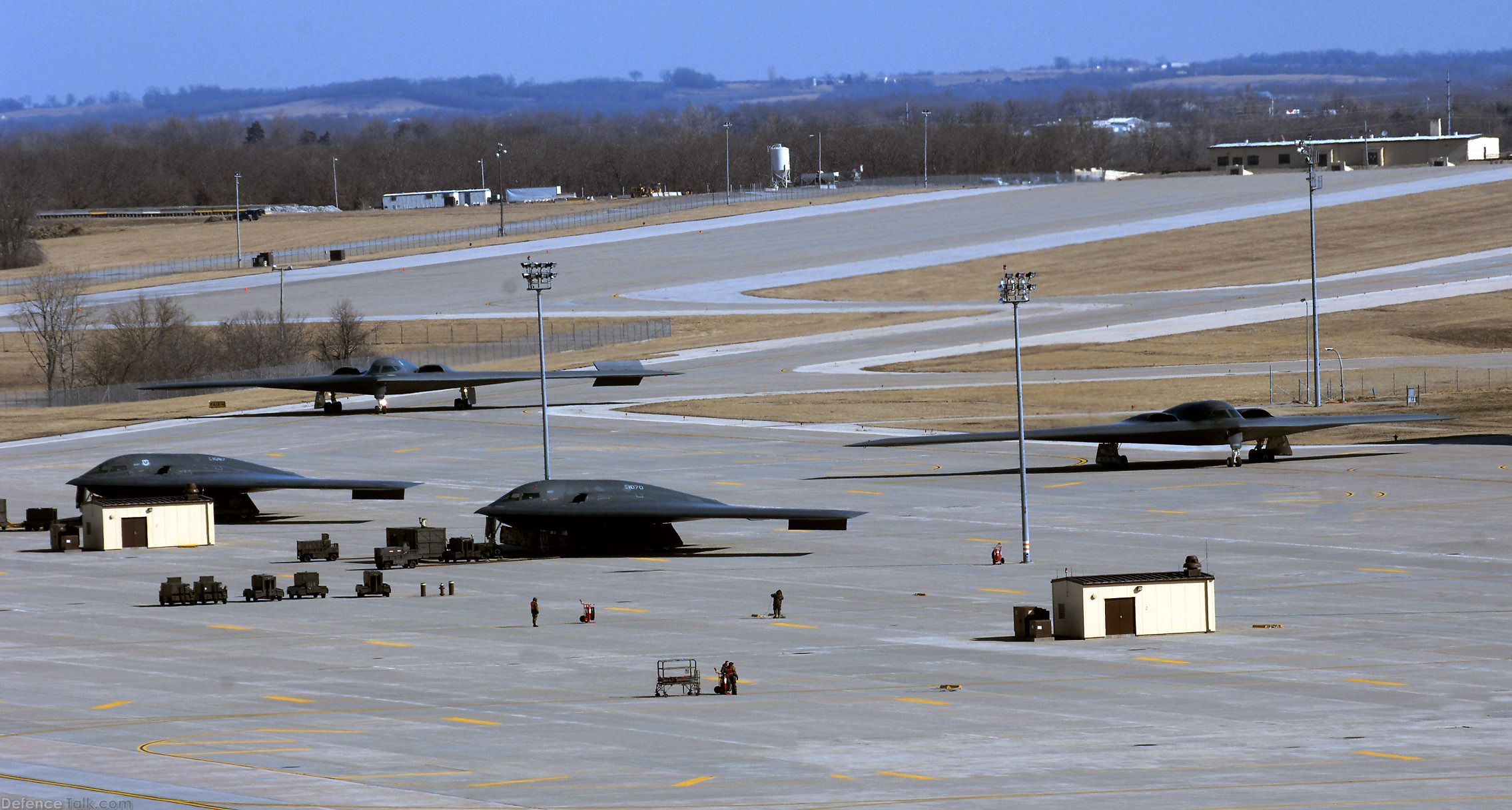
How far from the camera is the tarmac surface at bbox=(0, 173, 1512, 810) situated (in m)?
25.0

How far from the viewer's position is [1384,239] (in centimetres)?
14975

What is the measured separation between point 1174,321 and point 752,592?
265 ft

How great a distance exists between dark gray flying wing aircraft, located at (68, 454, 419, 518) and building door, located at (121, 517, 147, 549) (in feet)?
13.6

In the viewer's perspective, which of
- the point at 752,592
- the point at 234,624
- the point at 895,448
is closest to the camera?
the point at 234,624

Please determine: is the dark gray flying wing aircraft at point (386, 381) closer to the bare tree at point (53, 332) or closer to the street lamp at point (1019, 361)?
the street lamp at point (1019, 361)

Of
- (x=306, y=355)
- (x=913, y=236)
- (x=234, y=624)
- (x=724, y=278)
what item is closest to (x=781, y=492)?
(x=234, y=624)

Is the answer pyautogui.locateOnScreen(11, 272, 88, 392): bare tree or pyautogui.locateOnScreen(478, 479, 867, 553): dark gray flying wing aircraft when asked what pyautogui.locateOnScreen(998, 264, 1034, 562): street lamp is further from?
pyautogui.locateOnScreen(11, 272, 88, 392): bare tree

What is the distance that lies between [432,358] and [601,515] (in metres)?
74.0

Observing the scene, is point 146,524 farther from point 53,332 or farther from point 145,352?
point 53,332

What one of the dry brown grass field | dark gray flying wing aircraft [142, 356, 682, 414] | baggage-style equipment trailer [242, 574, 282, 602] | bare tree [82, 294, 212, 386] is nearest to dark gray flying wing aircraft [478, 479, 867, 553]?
baggage-style equipment trailer [242, 574, 282, 602]

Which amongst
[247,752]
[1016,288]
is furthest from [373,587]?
[1016,288]

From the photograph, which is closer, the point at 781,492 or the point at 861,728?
the point at 861,728

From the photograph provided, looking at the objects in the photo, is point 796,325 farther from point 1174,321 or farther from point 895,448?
point 895,448

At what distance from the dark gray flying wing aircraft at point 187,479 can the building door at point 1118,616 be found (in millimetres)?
30377
